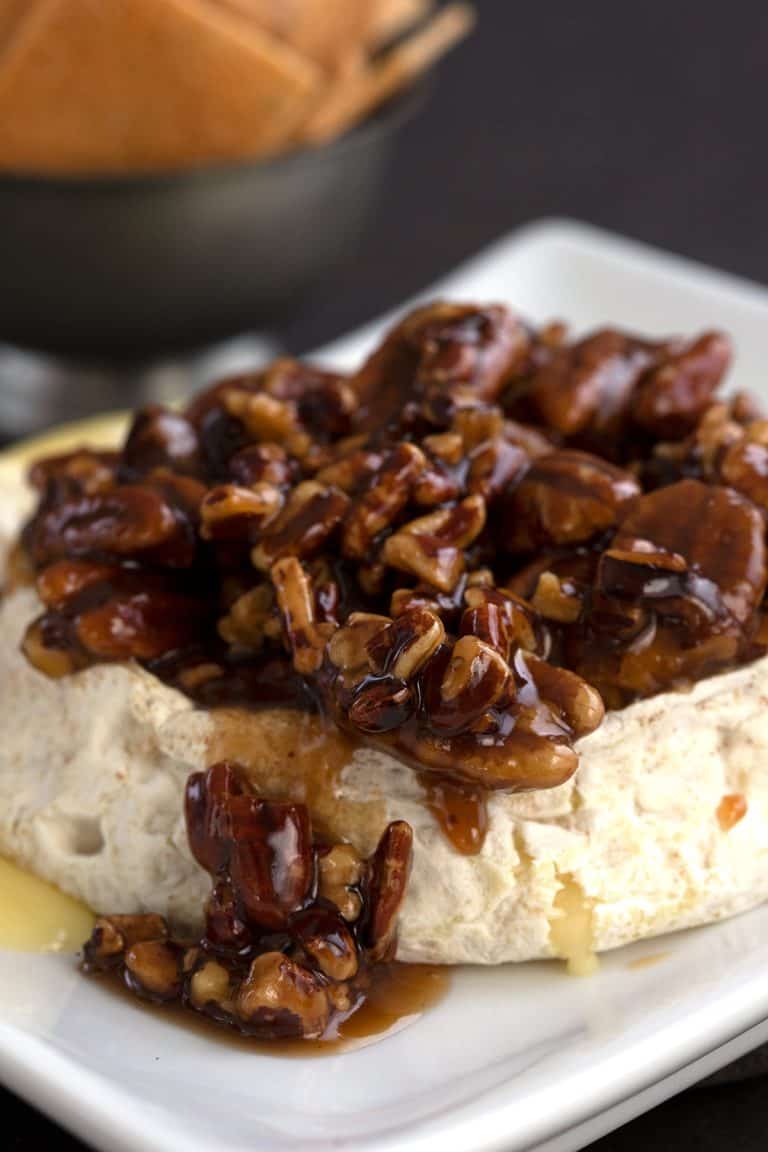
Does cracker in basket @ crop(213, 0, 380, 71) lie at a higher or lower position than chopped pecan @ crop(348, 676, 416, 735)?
higher

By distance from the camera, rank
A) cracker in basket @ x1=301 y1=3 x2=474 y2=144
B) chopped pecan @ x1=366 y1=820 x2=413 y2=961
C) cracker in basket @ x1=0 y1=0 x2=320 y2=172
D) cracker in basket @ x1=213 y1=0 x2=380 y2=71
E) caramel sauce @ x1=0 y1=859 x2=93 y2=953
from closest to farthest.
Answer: chopped pecan @ x1=366 y1=820 x2=413 y2=961 < caramel sauce @ x1=0 y1=859 x2=93 y2=953 < cracker in basket @ x1=0 y1=0 x2=320 y2=172 < cracker in basket @ x1=213 y1=0 x2=380 y2=71 < cracker in basket @ x1=301 y1=3 x2=474 y2=144

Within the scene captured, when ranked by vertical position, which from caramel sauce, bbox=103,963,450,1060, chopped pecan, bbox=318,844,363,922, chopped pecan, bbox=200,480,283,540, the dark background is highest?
chopped pecan, bbox=200,480,283,540

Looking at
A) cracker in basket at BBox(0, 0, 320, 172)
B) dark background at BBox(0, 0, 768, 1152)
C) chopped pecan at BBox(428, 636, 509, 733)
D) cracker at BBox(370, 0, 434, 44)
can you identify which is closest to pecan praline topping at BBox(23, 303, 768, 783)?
chopped pecan at BBox(428, 636, 509, 733)

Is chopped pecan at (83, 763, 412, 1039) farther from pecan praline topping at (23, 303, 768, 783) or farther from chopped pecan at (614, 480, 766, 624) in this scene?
chopped pecan at (614, 480, 766, 624)

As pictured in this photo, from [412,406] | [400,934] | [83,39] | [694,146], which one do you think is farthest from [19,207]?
[694,146]

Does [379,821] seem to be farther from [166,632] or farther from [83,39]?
[83,39]

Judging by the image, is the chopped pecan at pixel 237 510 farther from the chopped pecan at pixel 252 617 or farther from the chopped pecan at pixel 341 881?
the chopped pecan at pixel 341 881

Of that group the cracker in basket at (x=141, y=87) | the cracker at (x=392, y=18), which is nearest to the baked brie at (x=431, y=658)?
the cracker in basket at (x=141, y=87)

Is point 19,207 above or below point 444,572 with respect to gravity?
below
